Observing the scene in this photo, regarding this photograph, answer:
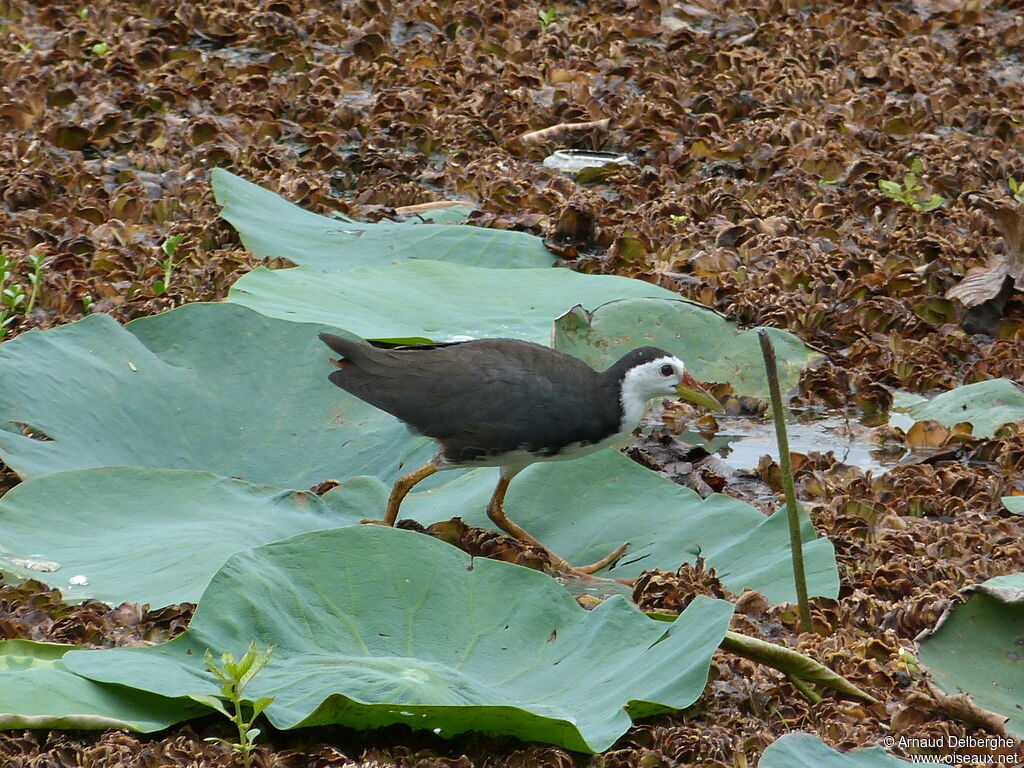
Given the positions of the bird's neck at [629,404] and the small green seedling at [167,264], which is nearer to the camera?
the bird's neck at [629,404]

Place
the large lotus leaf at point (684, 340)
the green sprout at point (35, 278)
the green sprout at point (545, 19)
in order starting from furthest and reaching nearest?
the green sprout at point (545, 19) → the green sprout at point (35, 278) → the large lotus leaf at point (684, 340)

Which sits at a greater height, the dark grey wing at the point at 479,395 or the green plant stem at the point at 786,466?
the green plant stem at the point at 786,466

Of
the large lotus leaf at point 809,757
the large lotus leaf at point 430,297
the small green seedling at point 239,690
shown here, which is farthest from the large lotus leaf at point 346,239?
the large lotus leaf at point 809,757

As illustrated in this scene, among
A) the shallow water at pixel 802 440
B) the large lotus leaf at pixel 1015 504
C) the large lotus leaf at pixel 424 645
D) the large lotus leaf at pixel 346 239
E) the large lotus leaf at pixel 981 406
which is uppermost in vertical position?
the large lotus leaf at pixel 424 645

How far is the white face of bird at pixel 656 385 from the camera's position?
3824 mm

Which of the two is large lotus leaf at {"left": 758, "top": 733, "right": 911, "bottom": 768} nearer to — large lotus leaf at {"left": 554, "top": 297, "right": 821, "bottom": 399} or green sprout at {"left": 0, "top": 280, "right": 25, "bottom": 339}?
large lotus leaf at {"left": 554, "top": 297, "right": 821, "bottom": 399}

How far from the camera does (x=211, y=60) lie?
25.2 feet

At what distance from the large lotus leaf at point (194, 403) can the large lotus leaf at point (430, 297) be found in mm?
185

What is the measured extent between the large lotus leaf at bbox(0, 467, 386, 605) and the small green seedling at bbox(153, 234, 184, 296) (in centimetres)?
198

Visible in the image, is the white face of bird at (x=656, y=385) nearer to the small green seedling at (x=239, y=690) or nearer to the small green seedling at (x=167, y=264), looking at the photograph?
the small green seedling at (x=239, y=690)

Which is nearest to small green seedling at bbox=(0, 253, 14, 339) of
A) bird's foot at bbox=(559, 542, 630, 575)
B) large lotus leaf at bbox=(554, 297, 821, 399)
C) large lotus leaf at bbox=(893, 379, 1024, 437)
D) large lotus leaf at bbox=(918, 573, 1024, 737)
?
large lotus leaf at bbox=(554, 297, 821, 399)

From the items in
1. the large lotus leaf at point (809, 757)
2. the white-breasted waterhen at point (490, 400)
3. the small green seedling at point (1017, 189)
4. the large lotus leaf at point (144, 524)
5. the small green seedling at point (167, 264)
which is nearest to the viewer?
the large lotus leaf at point (809, 757)

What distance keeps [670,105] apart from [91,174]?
288cm

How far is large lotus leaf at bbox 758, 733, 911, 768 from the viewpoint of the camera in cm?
237
